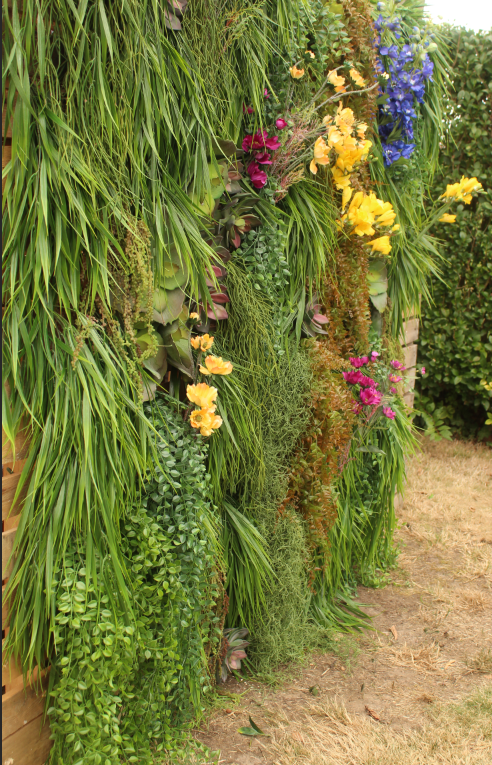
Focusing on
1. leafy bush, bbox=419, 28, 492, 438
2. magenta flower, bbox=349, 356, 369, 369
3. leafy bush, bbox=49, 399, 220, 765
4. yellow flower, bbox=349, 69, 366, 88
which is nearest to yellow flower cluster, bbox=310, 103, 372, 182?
yellow flower, bbox=349, 69, 366, 88

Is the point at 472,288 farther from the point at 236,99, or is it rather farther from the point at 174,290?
the point at 174,290

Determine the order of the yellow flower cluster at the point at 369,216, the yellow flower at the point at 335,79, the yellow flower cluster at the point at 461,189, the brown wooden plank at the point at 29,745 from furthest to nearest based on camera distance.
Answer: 1. the yellow flower cluster at the point at 461,189
2. the yellow flower cluster at the point at 369,216
3. the yellow flower at the point at 335,79
4. the brown wooden plank at the point at 29,745

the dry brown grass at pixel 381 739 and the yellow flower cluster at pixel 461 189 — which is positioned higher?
the yellow flower cluster at pixel 461 189

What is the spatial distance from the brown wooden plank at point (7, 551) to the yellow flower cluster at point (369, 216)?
160 cm

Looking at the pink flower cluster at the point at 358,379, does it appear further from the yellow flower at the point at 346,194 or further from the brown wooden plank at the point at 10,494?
the brown wooden plank at the point at 10,494

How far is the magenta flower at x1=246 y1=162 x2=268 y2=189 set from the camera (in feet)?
6.74

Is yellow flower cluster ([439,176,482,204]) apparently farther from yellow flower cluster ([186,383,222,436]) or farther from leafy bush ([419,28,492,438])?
yellow flower cluster ([186,383,222,436])

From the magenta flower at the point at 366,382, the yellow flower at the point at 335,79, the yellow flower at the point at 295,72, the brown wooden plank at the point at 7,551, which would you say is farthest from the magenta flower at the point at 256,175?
the brown wooden plank at the point at 7,551

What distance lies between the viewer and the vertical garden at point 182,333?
145cm

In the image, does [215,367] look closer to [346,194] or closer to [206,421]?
[206,421]

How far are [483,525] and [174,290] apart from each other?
261cm

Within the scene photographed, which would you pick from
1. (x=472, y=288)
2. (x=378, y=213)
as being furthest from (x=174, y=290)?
(x=472, y=288)

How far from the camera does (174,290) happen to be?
1743 millimetres

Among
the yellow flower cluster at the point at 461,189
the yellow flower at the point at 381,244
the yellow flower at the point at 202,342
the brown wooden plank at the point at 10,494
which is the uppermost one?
the yellow flower cluster at the point at 461,189
